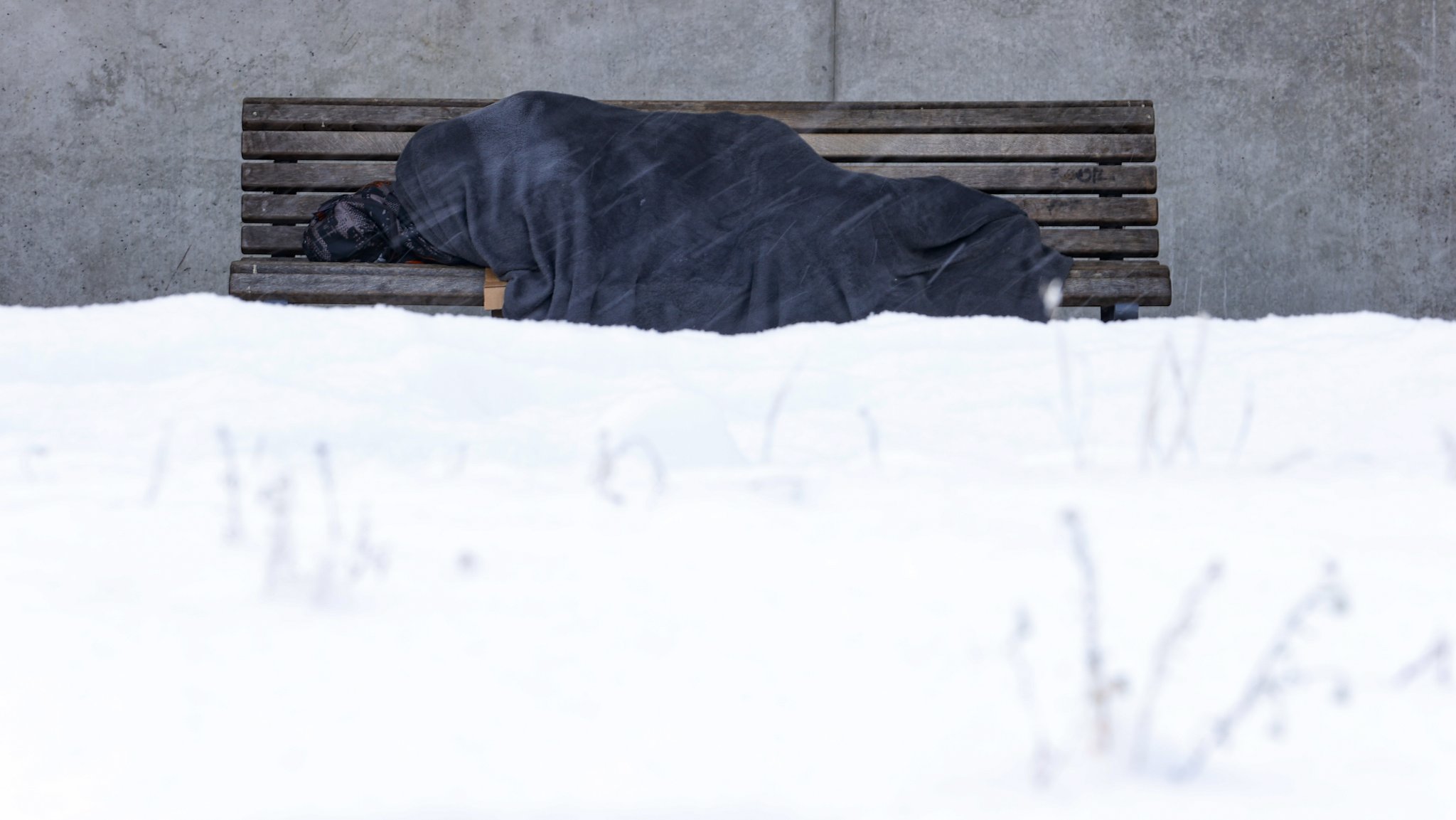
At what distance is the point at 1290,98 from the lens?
407 cm

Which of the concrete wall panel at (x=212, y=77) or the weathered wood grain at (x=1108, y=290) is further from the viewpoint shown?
the concrete wall panel at (x=212, y=77)

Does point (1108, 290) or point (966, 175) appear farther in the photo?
point (966, 175)

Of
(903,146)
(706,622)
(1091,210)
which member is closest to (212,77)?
(903,146)

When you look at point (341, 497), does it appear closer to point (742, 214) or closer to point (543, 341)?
point (543, 341)

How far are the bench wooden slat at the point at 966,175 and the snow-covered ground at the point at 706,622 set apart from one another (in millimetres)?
2284

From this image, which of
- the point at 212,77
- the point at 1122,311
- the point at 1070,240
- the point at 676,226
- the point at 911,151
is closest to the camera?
the point at 676,226

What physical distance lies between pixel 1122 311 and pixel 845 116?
3.25 ft

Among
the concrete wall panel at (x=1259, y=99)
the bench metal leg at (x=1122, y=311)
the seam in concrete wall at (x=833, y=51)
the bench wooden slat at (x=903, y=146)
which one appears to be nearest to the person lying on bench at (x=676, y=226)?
Answer: the bench metal leg at (x=1122, y=311)

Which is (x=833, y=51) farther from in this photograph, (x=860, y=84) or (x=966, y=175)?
(x=966, y=175)

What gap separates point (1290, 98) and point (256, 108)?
3287 mm

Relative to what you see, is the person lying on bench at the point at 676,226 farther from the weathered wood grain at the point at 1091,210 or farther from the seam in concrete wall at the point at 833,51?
the seam in concrete wall at the point at 833,51

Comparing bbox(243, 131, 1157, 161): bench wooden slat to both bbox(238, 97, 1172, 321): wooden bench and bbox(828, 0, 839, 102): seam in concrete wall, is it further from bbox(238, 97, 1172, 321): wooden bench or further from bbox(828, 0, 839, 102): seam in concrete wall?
bbox(828, 0, 839, 102): seam in concrete wall

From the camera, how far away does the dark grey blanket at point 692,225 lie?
9.18 ft

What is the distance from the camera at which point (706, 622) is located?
0.68 metres
